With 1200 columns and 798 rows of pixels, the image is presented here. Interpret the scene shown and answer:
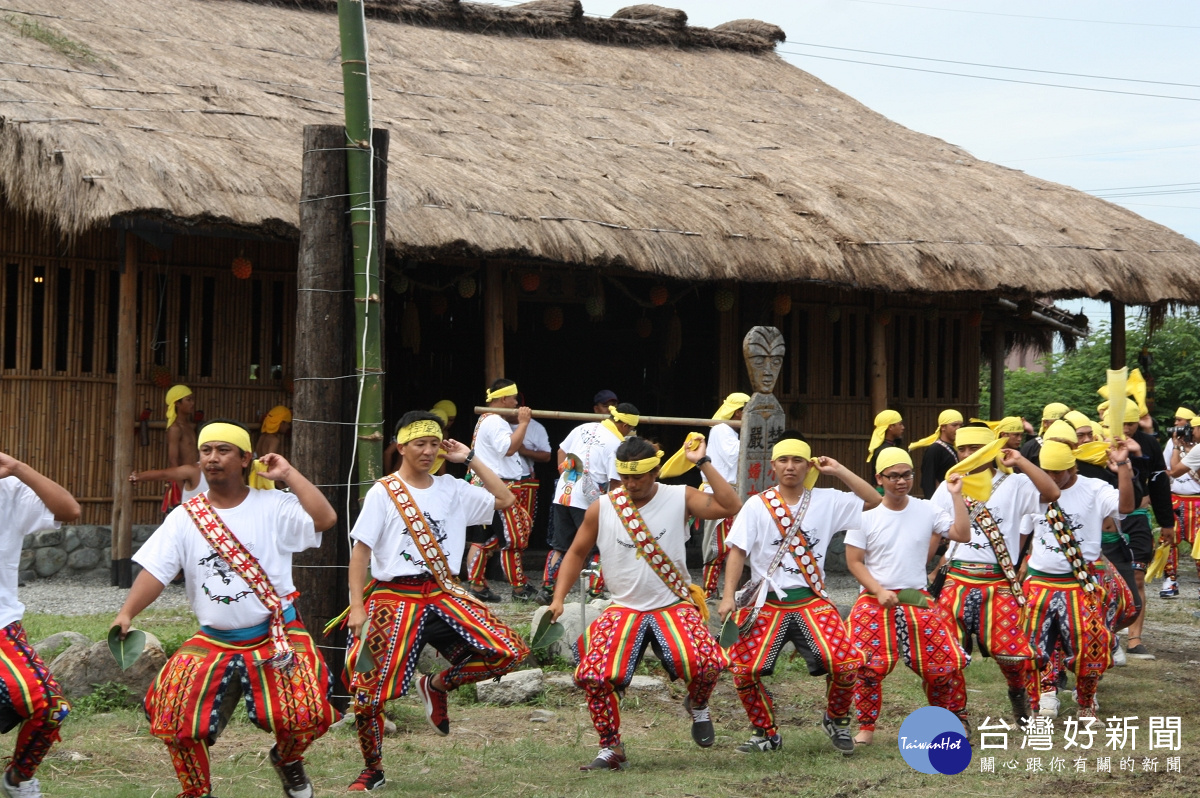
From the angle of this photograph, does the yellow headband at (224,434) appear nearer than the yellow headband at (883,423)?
Yes

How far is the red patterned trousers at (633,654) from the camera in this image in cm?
582

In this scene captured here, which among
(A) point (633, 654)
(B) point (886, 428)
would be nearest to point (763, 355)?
(A) point (633, 654)

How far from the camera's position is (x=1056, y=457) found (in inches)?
275

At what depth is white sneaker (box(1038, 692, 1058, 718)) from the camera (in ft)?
22.7

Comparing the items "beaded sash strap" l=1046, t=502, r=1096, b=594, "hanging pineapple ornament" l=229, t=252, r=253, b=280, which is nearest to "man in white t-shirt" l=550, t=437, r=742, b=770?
"beaded sash strap" l=1046, t=502, r=1096, b=594

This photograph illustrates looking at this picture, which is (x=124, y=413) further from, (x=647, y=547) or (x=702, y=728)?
(x=702, y=728)

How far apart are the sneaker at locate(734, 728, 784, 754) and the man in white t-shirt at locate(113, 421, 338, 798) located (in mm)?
2113

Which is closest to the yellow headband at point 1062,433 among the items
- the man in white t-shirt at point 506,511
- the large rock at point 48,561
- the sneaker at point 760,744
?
the sneaker at point 760,744

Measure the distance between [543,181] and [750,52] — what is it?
7.50 m

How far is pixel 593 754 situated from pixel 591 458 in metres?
3.33

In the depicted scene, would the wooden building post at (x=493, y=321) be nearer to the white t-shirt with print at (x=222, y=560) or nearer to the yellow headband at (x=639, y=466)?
the yellow headband at (x=639, y=466)

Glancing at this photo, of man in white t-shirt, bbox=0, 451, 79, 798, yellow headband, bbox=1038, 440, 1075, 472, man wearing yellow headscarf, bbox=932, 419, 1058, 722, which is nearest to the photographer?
man in white t-shirt, bbox=0, 451, 79, 798

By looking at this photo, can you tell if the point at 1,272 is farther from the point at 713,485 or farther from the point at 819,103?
the point at 819,103

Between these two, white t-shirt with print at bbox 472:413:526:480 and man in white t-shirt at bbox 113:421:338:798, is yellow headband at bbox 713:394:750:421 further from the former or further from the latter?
man in white t-shirt at bbox 113:421:338:798
